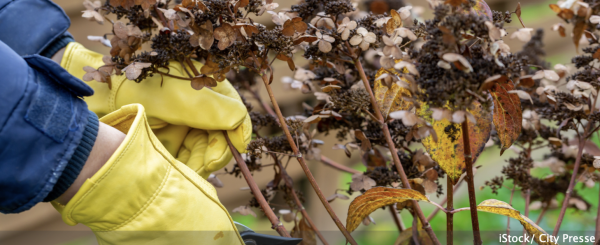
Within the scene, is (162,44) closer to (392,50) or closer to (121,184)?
(121,184)

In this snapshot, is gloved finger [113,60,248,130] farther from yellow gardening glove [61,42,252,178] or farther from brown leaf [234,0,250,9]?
brown leaf [234,0,250,9]

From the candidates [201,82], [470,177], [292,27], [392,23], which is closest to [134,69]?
[201,82]

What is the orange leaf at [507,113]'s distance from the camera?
0.48 metres

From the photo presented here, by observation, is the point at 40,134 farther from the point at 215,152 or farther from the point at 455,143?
the point at 455,143

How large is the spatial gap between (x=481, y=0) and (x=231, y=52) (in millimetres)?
300

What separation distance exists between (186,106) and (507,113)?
434 mm

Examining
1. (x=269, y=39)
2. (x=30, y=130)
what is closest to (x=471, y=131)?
(x=269, y=39)

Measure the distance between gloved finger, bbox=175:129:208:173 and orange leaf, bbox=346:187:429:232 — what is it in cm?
25

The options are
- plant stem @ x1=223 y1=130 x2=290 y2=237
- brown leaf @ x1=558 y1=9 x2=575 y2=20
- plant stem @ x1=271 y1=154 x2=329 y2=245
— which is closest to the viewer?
brown leaf @ x1=558 y1=9 x2=575 y2=20

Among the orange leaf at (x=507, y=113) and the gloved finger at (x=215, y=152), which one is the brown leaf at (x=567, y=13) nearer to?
the orange leaf at (x=507, y=113)

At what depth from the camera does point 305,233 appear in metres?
0.73

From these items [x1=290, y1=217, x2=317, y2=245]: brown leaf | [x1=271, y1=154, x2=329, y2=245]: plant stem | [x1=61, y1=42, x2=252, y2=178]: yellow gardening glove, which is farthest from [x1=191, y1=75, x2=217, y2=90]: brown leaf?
[x1=290, y1=217, x2=317, y2=245]: brown leaf

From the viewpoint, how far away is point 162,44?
22.4 inches

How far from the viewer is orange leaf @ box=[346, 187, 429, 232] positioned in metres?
0.50
